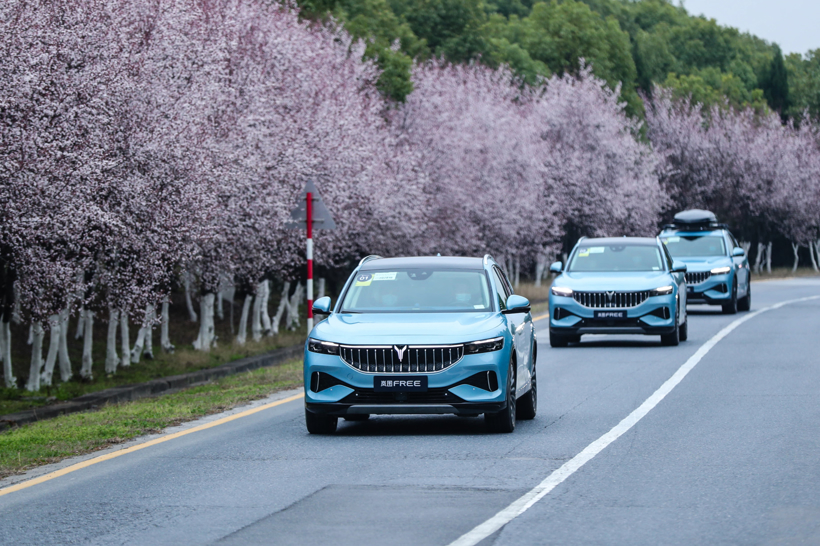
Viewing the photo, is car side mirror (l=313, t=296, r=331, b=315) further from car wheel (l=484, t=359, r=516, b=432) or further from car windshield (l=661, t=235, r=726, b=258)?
car windshield (l=661, t=235, r=726, b=258)

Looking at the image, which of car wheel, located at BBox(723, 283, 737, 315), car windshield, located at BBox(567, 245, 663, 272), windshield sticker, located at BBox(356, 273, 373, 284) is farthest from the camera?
car wheel, located at BBox(723, 283, 737, 315)

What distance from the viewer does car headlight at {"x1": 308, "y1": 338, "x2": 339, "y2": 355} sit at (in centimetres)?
1181

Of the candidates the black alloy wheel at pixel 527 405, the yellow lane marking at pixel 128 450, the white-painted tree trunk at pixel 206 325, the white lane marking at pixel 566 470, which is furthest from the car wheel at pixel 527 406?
the white-painted tree trunk at pixel 206 325

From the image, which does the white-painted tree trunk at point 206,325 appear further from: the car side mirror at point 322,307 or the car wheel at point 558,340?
the car side mirror at point 322,307

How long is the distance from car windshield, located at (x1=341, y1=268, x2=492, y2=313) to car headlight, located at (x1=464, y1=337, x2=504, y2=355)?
0.79m

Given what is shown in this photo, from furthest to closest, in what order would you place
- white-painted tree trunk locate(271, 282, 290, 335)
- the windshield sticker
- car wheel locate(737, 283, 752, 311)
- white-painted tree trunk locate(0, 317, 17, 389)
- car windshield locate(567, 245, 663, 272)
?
white-painted tree trunk locate(271, 282, 290, 335), car wheel locate(737, 283, 752, 311), white-painted tree trunk locate(0, 317, 17, 389), car windshield locate(567, 245, 663, 272), the windshield sticker

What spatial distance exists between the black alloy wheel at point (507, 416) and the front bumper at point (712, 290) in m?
19.7

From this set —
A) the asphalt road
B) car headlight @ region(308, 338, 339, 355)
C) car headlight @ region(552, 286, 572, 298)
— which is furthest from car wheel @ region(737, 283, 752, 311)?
car headlight @ region(308, 338, 339, 355)

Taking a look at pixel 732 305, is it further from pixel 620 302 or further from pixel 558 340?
pixel 620 302

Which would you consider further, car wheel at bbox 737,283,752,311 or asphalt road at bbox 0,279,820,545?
car wheel at bbox 737,283,752,311

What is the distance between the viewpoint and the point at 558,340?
922 inches

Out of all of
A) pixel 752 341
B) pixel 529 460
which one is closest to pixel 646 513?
pixel 529 460

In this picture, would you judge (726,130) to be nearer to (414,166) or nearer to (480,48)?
(480,48)

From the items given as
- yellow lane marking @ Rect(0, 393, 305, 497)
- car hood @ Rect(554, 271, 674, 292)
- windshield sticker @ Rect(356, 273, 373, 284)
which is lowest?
yellow lane marking @ Rect(0, 393, 305, 497)
